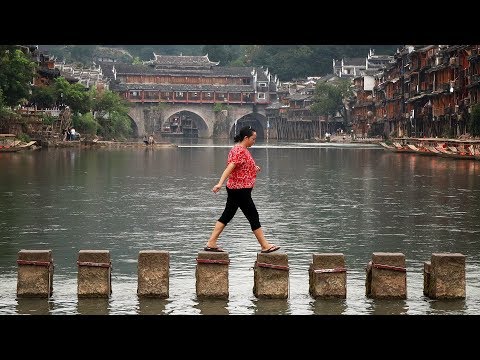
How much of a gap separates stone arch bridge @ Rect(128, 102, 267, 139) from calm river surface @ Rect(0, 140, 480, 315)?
112 m

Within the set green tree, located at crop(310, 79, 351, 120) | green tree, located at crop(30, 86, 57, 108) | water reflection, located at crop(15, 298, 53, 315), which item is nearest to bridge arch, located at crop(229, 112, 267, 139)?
green tree, located at crop(310, 79, 351, 120)

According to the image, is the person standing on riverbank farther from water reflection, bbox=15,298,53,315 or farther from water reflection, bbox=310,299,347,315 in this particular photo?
water reflection, bbox=15,298,53,315

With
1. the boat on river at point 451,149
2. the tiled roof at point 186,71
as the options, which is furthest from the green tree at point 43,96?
the tiled roof at point 186,71

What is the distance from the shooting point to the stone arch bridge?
158750mm

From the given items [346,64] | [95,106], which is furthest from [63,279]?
[346,64]

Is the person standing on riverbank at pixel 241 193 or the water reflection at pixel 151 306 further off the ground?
the person standing on riverbank at pixel 241 193

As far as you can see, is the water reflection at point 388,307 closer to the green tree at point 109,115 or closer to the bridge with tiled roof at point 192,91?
the green tree at point 109,115

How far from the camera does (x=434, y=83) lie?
92250 mm

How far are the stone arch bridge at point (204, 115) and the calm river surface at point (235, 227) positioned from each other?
111889mm

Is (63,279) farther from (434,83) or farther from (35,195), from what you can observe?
(434,83)

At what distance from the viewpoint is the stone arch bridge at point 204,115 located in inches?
6250

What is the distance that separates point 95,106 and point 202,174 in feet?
206

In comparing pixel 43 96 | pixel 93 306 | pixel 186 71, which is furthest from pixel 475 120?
pixel 186 71
